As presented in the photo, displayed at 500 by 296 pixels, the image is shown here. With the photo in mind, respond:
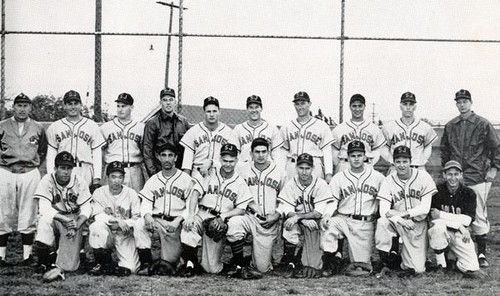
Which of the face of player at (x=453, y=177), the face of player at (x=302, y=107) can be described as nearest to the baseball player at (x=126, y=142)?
the face of player at (x=302, y=107)

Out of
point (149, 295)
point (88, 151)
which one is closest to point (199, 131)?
point (88, 151)

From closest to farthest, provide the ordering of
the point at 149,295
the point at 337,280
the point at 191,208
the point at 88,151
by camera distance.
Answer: the point at 149,295
the point at 337,280
the point at 191,208
the point at 88,151

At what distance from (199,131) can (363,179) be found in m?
1.78

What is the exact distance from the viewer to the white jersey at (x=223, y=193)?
535 centimetres

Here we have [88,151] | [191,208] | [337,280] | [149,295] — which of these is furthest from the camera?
[88,151]

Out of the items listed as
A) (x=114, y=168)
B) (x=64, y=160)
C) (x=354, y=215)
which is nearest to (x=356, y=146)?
(x=354, y=215)

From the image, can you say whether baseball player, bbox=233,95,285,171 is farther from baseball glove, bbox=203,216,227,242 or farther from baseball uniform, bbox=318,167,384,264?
baseball glove, bbox=203,216,227,242

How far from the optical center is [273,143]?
5.92 m

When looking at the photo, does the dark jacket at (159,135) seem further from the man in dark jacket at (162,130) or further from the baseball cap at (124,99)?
the baseball cap at (124,99)

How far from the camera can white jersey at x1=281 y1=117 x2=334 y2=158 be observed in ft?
19.2

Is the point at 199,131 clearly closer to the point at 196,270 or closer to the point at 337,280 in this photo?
the point at 196,270

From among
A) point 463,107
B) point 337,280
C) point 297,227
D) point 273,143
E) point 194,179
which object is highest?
point 463,107

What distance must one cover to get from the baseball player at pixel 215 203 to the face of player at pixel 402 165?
149 cm

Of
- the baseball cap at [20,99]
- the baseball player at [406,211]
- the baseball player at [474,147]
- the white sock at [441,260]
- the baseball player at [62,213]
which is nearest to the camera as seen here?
the baseball player at [62,213]
